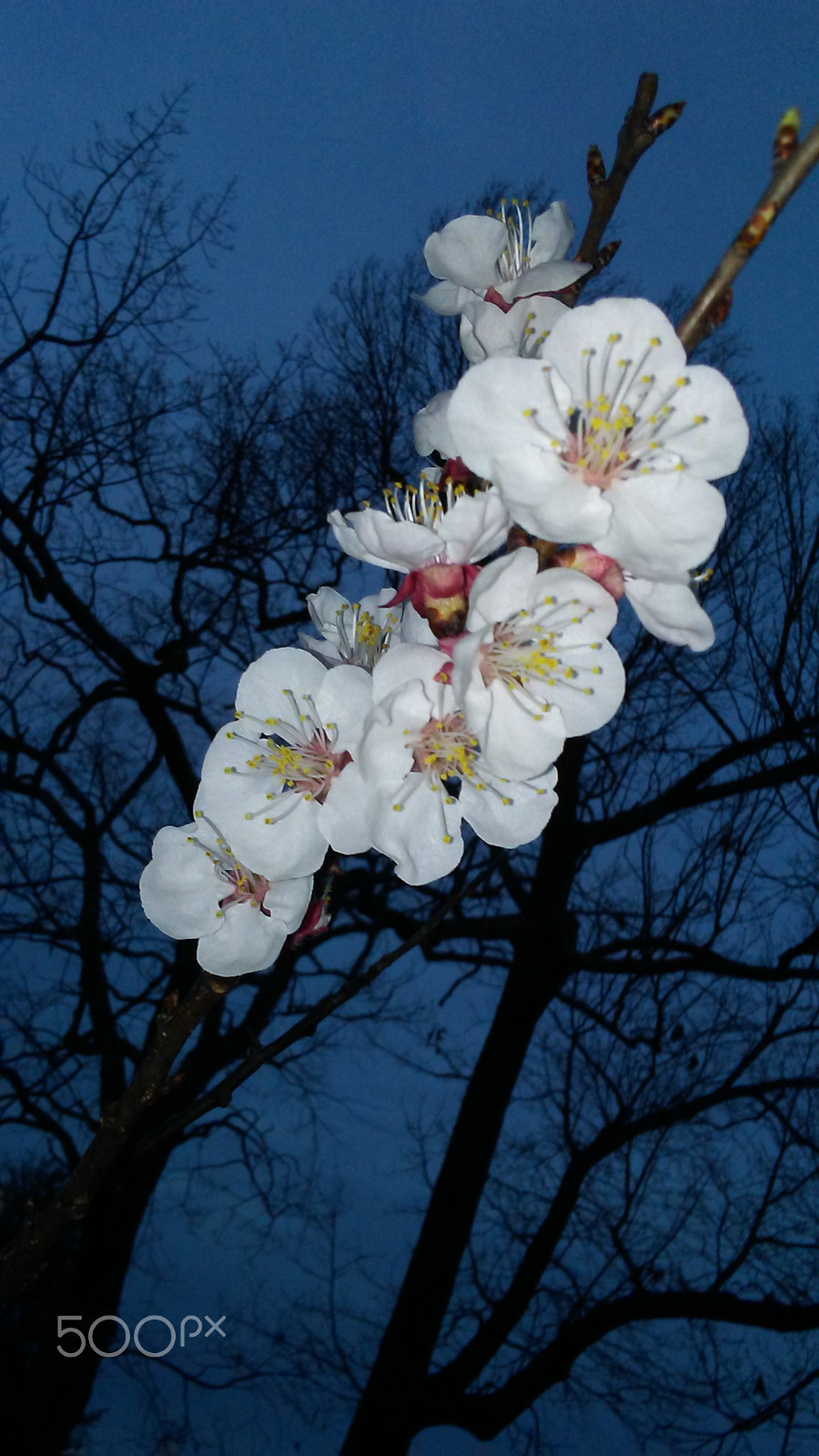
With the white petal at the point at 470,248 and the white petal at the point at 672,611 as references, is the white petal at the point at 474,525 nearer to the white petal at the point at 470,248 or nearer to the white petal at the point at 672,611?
the white petal at the point at 672,611

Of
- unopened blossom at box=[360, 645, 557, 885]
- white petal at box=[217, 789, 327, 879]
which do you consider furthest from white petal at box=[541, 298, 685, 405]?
white petal at box=[217, 789, 327, 879]

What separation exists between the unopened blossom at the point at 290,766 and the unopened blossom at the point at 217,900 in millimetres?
37

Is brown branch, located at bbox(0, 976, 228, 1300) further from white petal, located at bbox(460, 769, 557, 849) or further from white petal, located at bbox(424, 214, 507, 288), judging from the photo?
white petal, located at bbox(424, 214, 507, 288)

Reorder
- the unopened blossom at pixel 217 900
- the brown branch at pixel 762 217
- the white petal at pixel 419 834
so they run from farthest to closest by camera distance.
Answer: the unopened blossom at pixel 217 900 < the white petal at pixel 419 834 < the brown branch at pixel 762 217

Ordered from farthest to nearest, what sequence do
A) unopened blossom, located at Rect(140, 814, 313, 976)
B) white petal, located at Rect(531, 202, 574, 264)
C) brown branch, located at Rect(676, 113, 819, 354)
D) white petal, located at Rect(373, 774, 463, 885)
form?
1. white petal, located at Rect(531, 202, 574, 264)
2. unopened blossom, located at Rect(140, 814, 313, 976)
3. white petal, located at Rect(373, 774, 463, 885)
4. brown branch, located at Rect(676, 113, 819, 354)

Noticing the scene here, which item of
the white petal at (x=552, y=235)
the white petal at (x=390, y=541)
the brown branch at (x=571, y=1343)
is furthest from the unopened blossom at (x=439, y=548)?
the brown branch at (x=571, y=1343)

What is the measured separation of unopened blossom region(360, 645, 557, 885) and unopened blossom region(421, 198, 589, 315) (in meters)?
0.30

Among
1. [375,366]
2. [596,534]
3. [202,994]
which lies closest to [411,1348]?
[202,994]

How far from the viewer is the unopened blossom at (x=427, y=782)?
629 mm

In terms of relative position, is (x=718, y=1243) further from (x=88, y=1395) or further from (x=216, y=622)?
(x=216, y=622)

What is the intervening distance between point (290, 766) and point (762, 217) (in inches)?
17.9

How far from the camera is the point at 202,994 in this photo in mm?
671

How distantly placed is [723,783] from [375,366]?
8.51 ft

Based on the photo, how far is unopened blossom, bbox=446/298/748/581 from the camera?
0.60 metres
